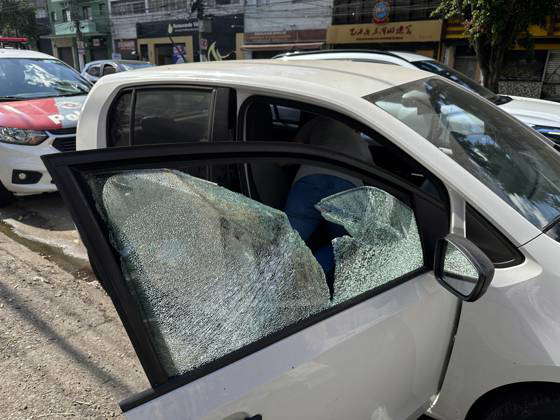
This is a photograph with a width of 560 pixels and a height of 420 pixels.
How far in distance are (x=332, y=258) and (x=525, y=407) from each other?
786 mm

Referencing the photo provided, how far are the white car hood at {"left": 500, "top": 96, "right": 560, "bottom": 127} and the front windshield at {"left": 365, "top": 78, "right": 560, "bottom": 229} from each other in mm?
2924

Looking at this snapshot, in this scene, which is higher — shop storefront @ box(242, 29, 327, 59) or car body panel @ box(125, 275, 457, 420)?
shop storefront @ box(242, 29, 327, 59)

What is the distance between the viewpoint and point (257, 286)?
1.24m

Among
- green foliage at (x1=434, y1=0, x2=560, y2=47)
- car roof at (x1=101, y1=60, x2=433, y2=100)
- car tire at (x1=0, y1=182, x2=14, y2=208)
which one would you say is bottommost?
car tire at (x1=0, y1=182, x2=14, y2=208)

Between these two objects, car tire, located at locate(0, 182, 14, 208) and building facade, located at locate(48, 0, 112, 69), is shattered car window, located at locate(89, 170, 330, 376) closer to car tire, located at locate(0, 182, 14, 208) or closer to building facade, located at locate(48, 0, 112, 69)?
car tire, located at locate(0, 182, 14, 208)

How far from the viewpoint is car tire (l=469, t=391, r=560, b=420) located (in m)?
1.36

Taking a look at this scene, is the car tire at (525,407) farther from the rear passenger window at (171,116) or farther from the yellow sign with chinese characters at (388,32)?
the yellow sign with chinese characters at (388,32)

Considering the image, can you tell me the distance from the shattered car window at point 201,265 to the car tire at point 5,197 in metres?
4.52

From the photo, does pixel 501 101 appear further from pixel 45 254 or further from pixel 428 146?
pixel 45 254

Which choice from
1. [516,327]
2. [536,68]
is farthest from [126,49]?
[516,327]

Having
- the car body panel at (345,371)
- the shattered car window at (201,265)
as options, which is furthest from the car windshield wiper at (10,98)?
the car body panel at (345,371)

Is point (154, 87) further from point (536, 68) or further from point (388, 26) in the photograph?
point (388, 26)

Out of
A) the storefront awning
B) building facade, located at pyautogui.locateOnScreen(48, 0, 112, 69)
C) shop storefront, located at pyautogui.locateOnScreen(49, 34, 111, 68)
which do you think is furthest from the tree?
shop storefront, located at pyautogui.locateOnScreen(49, 34, 111, 68)

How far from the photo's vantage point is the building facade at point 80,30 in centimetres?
3181
